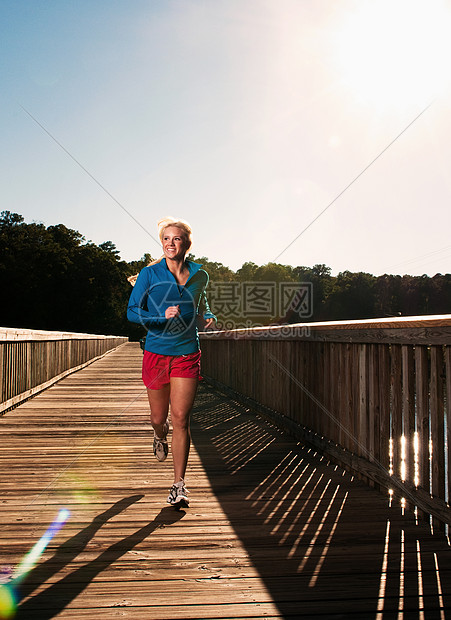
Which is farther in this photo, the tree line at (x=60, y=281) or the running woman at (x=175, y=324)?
the tree line at (x=60, y=281)

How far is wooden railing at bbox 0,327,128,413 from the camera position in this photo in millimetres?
7977

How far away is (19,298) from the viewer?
75375mm

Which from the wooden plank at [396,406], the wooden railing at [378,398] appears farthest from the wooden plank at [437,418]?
the wooden plank at [396,406]

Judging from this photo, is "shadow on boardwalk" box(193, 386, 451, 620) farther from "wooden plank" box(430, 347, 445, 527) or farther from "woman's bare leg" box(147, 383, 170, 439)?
"woman's bare leg" box(147, 383, 170, 439)

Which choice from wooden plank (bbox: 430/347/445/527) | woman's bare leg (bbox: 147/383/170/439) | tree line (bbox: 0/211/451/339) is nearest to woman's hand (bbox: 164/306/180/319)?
woman's bare leg (bbox: 147/383/170/439)

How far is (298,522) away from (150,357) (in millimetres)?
1316

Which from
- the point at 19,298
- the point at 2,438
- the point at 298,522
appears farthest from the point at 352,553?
the point at 19,298

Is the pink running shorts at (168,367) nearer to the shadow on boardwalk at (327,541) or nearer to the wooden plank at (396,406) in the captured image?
the shadow on boardwalk at (327,541)

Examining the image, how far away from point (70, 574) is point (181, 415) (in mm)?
1263

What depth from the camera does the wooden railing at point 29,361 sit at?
26.2 feet

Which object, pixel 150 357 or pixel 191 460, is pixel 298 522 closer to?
pixel 150 357

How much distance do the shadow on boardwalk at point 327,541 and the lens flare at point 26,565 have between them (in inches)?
38.7

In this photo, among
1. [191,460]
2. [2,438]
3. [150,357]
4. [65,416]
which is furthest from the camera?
[65,416]

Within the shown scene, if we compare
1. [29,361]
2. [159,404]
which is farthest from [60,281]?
[159,404]
